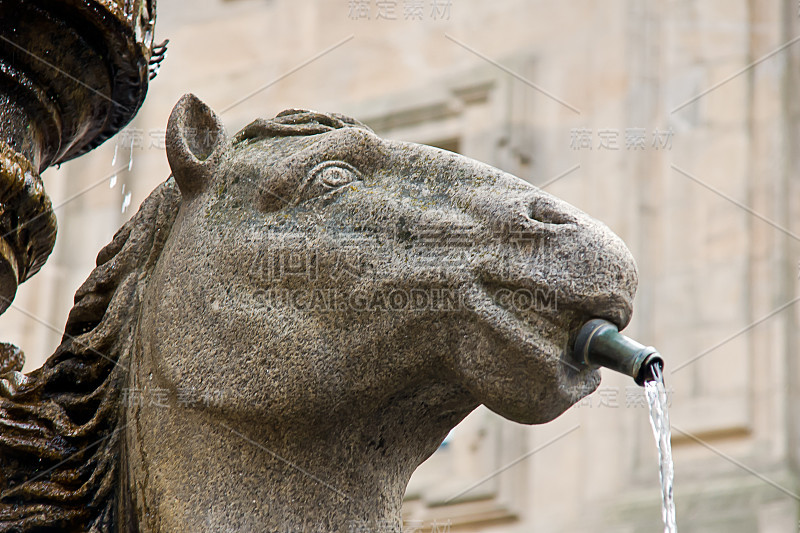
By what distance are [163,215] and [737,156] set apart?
746cm

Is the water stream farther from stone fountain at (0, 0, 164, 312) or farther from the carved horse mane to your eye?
stone fountain at (0, 0, 164, 312)

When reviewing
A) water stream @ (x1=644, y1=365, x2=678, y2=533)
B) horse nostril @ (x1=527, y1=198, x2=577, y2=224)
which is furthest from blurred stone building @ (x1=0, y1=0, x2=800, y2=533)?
horse nostril @ (x1=527, y1=198, x2=577, y2=224)

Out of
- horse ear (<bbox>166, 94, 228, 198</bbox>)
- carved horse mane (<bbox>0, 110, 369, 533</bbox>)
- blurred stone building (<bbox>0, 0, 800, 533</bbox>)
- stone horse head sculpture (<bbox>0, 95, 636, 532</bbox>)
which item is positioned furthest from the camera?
blurred stone building (<bbox>0, 0, 800, 533</bbox>)

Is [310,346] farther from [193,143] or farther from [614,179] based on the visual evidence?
[614,179]

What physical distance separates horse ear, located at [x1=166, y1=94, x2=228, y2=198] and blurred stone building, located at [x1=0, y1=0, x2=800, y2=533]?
225 inches

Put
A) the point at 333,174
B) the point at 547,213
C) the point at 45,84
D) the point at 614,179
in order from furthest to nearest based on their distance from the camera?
the point at 614,179
the point at 45,84
the point at 333,174
the point at 547,213

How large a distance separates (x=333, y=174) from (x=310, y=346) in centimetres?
32

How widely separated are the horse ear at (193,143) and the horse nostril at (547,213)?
62 centimetres

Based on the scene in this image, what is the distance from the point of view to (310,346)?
8.77 feet

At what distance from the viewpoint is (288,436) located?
2699 mm

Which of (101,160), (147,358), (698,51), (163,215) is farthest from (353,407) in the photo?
(101,160)

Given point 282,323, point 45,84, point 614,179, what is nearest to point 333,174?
point 282,323

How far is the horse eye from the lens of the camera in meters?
2.80

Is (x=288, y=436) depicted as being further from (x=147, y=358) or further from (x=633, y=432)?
(x=633, y=432)
